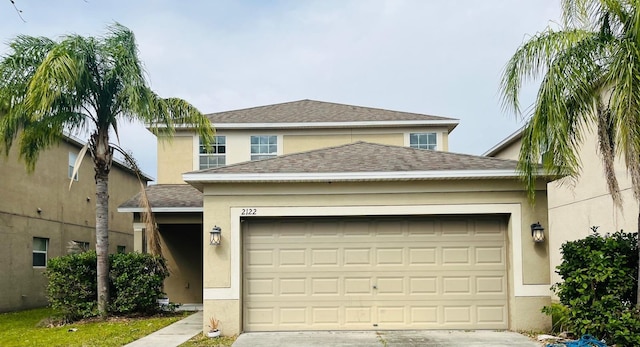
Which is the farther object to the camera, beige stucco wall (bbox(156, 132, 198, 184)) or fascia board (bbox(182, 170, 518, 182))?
beige stucco wall (bbox(156, 132, 198, 184))

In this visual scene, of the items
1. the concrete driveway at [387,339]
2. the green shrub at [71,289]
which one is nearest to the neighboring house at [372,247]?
the concrete driveway at [387,339]

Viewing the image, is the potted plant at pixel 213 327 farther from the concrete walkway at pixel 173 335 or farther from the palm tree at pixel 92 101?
the palm tree at pixel 92 101

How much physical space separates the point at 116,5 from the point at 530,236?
8.12 m

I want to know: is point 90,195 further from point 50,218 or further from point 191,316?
point 191,316

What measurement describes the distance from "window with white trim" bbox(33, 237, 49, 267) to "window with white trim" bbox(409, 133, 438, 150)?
1194cm

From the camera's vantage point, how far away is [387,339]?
10.1m

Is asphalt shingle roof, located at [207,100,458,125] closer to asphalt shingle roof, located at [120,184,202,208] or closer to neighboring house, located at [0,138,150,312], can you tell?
asphalt shingle roof, located at [120,184,202,208]

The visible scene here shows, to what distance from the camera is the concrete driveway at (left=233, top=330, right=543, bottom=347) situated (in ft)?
31.6

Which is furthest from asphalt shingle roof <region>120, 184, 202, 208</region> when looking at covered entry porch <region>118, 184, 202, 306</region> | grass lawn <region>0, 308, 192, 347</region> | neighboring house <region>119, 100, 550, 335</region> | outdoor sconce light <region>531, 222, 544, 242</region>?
outdoor sconce light <region>531, 222, 544, 242</region>

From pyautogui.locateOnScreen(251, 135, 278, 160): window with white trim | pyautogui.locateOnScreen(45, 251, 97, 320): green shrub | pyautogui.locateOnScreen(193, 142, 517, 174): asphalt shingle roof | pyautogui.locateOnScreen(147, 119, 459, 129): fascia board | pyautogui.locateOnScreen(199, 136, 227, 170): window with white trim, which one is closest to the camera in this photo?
pyautogui.locateOnScreen(193, 142, 517, 174): asphalt shingle roof

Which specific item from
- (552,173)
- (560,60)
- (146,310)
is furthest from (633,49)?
(146,310)

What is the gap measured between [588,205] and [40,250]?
15.9 metres

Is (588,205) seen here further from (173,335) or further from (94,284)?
(94,284)

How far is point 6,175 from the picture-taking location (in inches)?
642
